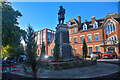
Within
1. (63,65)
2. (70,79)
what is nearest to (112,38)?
(63,65)

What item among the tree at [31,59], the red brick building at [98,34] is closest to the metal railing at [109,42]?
the red brick building at [98,34]

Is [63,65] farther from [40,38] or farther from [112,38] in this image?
[40,38]

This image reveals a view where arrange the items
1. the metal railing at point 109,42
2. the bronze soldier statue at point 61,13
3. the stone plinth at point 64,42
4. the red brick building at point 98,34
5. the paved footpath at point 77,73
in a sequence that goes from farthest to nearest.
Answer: the red brick building at point 98,34
the metal railing at point 109,42
the bronze soldier statue at point 61,13
the stone plinth at point 64,42
the paved footpath at point 77,73

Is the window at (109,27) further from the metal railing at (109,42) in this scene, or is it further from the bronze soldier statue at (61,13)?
the bronze soldier statue at (61,13)

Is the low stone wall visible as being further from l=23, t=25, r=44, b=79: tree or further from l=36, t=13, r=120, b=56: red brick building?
l=36, t=13, r=120, b=56: red brick building

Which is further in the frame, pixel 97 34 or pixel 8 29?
pixel 97 34

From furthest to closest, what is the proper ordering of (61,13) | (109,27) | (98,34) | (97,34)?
(97,34) → (98,34) → (109,27) → (61,13)

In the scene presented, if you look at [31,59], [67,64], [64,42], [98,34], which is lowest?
[67,64]

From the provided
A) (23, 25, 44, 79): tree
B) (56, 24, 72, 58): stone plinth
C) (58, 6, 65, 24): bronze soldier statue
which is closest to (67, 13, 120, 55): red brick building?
(56, 24, 72, 58): stone plinth

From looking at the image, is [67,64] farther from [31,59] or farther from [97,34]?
[97,34]

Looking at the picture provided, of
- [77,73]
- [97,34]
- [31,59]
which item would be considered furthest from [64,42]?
[97,34]

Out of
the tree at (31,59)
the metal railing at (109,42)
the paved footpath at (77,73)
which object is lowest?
the paved footpath at (77,73)

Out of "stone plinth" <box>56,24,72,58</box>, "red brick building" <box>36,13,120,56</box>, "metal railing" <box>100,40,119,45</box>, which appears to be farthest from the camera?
"red brick building" <box>36,13,120,56</box>

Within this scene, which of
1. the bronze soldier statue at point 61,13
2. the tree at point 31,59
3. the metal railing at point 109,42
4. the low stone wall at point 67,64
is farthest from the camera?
the metal railing at point 109,42
